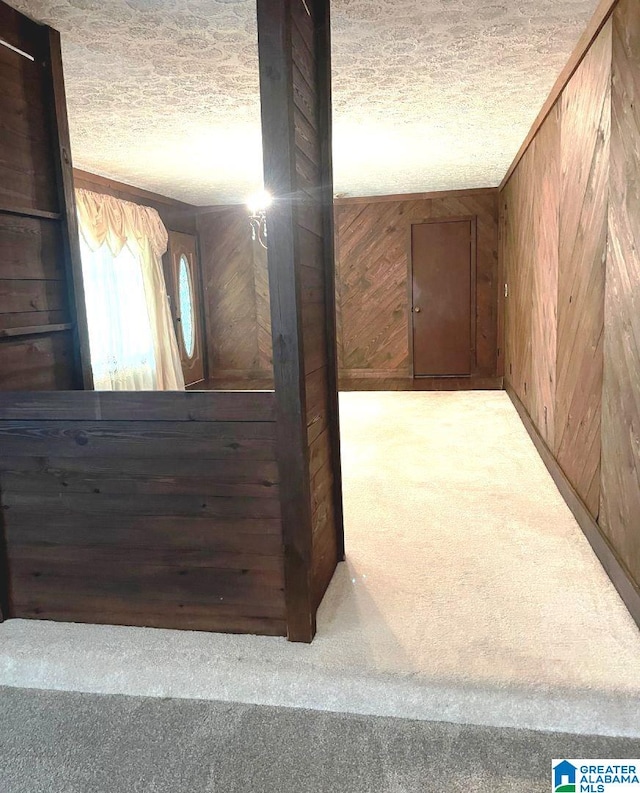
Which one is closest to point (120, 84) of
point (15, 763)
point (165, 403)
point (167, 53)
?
point (167, 53)

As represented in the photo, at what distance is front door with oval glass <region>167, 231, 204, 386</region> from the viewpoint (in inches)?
292

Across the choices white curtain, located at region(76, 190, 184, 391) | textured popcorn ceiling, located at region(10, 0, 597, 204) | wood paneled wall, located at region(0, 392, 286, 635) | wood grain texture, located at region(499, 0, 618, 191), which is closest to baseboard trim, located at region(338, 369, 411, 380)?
white curtain, located at region(76, 190, 184, 391)

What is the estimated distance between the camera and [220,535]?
7.23 ft

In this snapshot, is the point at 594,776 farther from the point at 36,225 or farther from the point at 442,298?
the point at 442,298

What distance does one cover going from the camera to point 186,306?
7824 mm

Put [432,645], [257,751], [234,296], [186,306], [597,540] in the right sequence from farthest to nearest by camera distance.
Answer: [234,296], [186,306], [597,540], [432,645], [257,751]

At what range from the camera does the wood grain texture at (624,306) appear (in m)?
2.19

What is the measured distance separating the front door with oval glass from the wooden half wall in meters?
4.43

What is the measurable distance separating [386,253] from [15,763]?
269 inches

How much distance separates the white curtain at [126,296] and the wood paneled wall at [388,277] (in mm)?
2259

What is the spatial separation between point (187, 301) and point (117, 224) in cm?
202

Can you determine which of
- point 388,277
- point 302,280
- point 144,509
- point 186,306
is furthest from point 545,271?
point 186,306

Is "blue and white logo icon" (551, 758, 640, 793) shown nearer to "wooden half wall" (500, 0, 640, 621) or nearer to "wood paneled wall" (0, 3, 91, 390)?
"wooden half wall" (500, 0, 640, 621)

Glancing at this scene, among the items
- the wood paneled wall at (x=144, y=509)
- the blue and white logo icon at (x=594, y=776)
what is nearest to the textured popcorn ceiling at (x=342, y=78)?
the wood paneled wall at (x=144, y=509)
